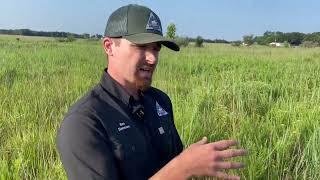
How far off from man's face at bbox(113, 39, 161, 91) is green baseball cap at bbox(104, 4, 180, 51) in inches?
1.1

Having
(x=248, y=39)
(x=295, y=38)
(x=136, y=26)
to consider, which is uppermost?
(x=136, y=26)

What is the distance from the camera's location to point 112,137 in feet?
4.96

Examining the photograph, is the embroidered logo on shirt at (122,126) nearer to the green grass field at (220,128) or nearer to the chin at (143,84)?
the chin at (143,84)

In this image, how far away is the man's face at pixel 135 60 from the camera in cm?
165

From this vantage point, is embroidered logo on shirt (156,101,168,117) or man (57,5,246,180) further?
embroidered logo on shirt (156,101,168,117)

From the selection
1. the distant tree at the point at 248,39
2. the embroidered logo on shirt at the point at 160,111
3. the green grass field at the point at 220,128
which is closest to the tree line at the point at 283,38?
the distant tree at the point at 248,39

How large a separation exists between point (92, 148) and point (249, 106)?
→ 3.29 meters

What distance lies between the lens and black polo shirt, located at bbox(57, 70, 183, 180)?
1.42 metres

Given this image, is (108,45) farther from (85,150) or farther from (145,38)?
(85,150)

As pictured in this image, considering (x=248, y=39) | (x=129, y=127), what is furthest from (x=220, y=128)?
(x=248, y=39)

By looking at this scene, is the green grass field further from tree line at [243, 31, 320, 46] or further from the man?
tree line at [243, 31, 320, 46]

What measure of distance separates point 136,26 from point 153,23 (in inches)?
2.8

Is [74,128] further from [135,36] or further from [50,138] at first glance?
[50,138]

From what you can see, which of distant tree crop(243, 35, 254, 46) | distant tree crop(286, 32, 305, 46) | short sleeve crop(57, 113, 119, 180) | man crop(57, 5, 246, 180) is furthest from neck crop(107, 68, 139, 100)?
distant tree crop(286, 32, 305, 46)
